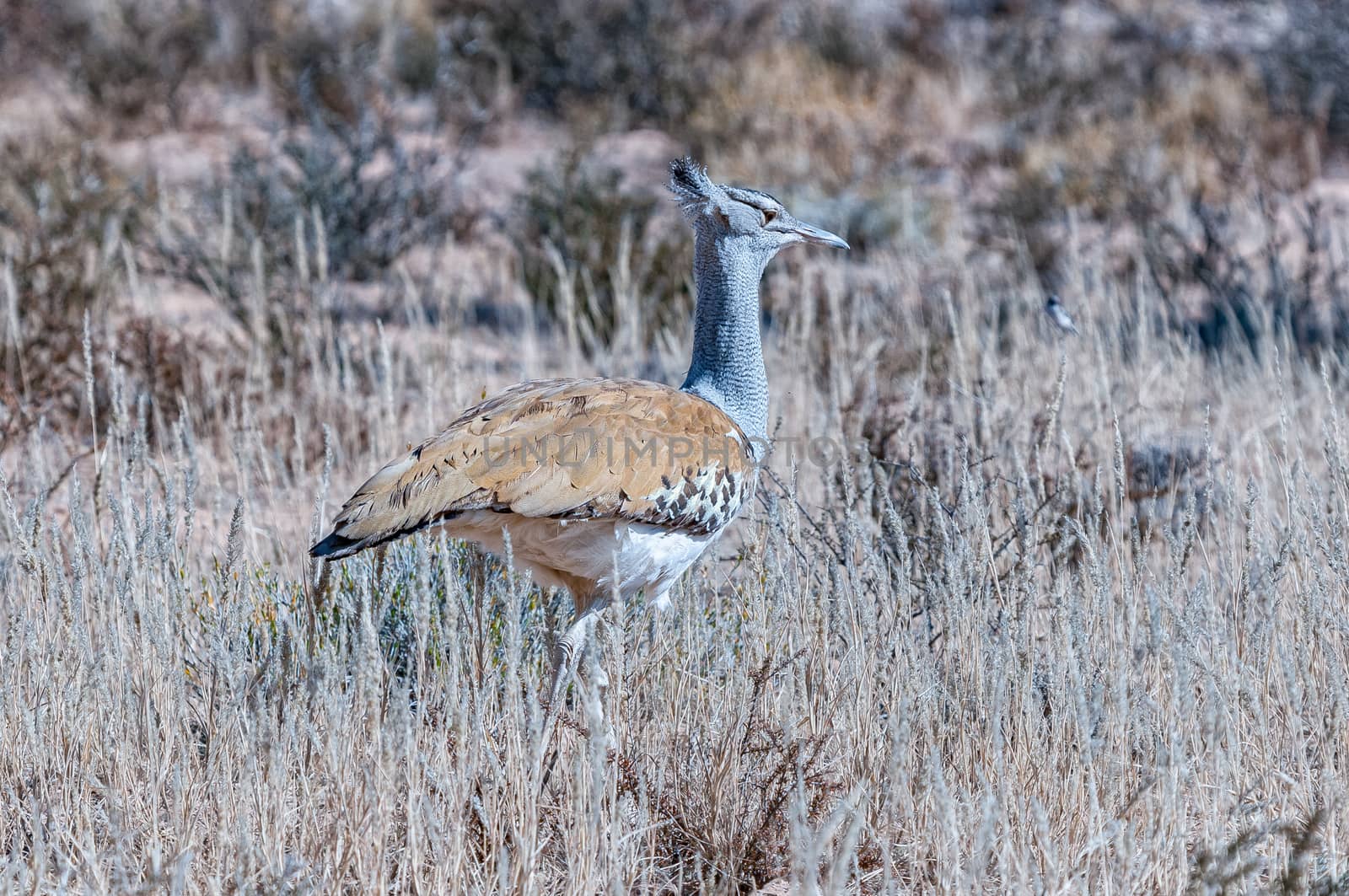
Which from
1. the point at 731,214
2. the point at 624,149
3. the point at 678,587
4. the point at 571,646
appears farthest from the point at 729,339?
the point at 624,149

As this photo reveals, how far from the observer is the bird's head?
3.62m

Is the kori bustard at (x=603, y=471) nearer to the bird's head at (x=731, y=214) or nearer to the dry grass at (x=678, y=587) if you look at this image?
the bird's head at (x=731, y=214)

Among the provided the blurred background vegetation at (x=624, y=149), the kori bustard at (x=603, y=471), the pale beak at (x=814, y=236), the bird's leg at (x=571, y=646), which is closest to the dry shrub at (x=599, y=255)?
the blurred background vegetation at (x=624, y=149)

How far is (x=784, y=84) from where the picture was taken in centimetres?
1341

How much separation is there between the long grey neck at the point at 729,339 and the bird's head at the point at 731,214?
27 mm

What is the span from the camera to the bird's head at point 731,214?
3621 millimetres

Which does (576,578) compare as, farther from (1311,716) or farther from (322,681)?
(1311,716)

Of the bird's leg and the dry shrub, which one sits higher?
the dry shrub

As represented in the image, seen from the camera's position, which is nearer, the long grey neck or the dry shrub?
the long grey neck

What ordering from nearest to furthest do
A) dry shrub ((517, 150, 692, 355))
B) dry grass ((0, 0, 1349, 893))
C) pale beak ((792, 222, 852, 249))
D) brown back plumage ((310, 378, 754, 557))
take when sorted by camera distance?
dry grass ((0, 0, 1349, 893))
brown back plumage ((310, 378, 754, 557))
pale beak ((792, 222, 852, 249))
dry shrub ((517, 150, 692, 355))

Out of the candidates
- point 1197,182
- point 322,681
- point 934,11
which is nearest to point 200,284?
point 322,681

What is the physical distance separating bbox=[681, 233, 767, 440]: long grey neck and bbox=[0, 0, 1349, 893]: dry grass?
0.29 m

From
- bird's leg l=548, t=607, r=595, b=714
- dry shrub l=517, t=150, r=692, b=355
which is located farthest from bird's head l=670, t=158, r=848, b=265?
dry shrub l=517, t=150, r=692, b=355

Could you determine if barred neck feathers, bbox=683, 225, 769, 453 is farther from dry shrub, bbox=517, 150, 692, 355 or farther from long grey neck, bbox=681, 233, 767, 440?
dry shrub, bbox=517, 150, 692, 355
